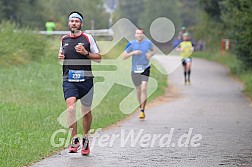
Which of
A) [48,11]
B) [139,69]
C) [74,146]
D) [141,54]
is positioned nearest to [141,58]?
[141,54]

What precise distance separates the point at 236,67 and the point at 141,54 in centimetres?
1869

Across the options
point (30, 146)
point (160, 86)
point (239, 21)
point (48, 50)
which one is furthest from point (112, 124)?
point (48, 50)

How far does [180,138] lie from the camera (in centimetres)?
1284

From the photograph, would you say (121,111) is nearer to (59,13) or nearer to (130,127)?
(130,127)

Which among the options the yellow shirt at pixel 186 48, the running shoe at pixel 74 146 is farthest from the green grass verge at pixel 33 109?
the yellow shirt at pixel 186 48

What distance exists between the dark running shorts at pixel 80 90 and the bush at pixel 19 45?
1573cm

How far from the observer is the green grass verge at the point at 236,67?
26.2 m

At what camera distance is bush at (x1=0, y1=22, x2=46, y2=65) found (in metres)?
27.2

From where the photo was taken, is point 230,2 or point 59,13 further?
point 59,13

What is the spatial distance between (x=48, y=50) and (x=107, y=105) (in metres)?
14.0

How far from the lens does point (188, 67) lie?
28453mm

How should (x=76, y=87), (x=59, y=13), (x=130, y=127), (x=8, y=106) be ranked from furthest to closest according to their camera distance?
(x=59, y=13), (x=8, y=106), (x=130, y=127), (x=76, y=87)

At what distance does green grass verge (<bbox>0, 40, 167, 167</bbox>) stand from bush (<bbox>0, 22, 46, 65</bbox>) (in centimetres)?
60

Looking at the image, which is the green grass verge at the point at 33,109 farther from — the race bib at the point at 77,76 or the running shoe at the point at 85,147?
the race bib at the point at 77,76
